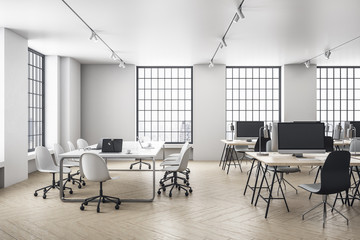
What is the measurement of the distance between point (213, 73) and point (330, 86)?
4109 mm

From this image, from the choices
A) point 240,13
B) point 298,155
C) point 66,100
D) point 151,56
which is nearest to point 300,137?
point 298,155

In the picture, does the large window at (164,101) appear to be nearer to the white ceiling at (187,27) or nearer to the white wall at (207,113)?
the white wall at (207,113)

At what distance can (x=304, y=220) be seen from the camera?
4.02 metres

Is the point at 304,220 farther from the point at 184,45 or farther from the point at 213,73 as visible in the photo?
the point at 213,73

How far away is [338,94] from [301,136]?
7179 millimetres

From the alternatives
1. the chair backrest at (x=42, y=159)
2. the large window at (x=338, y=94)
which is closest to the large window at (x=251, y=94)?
the large window at (x=338, y=94)

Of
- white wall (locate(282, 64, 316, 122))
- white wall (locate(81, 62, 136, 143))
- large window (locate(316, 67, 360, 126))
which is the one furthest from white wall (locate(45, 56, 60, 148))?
large window (locate(316, 67, 360, 126))

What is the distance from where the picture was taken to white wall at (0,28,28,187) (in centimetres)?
609

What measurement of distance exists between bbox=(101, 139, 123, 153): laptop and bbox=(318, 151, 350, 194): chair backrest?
120 inches

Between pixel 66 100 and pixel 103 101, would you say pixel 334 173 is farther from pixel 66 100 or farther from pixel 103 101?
pixel 103 101

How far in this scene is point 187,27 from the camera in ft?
20.3

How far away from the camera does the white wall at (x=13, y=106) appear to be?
6094 mm

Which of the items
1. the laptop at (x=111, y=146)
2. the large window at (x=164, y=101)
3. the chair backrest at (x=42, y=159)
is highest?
the large window at (x=164, y=101)

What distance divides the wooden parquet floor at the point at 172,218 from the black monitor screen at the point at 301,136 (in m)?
0.89
